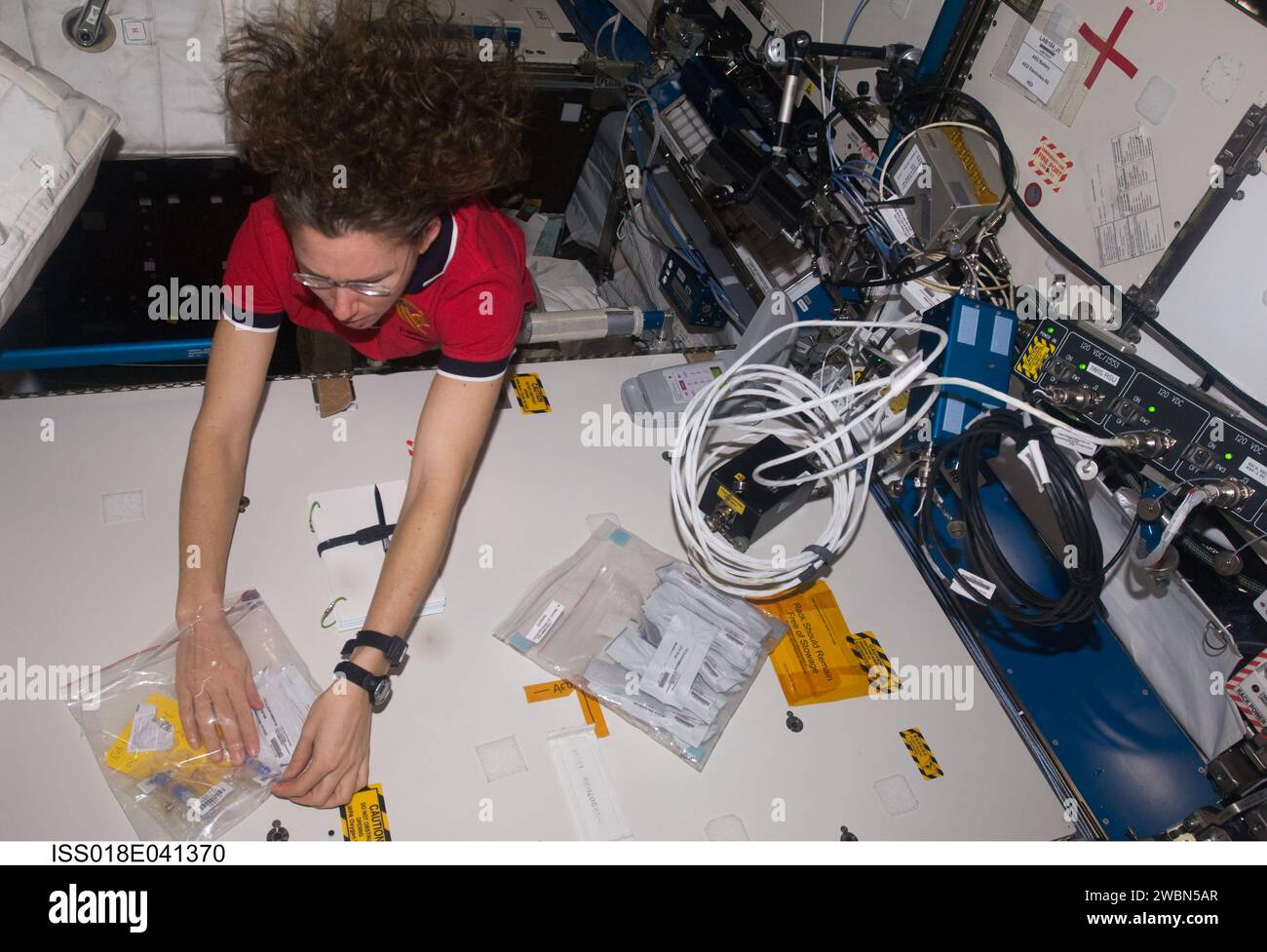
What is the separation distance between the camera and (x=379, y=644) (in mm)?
1245

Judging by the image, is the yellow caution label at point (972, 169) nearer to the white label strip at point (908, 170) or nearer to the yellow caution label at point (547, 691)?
the white label strip at point (908, 170)

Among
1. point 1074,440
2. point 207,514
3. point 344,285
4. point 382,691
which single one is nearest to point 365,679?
point 382,691

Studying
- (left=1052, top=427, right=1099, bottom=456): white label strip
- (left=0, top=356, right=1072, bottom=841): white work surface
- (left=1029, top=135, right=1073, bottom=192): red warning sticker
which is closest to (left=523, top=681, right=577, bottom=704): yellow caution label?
(left=0, top=356, right=1072, bottom=841): white work surface

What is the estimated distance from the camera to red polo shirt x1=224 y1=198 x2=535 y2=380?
4.38ft

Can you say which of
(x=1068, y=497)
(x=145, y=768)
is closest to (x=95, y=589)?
(x=145, y=768)

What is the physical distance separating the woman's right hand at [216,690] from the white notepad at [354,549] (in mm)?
161

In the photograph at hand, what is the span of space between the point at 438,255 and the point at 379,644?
1.98ft

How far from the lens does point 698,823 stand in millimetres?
1243

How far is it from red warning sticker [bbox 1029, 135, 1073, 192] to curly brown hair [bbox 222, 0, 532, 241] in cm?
93

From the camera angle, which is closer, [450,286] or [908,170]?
[450,286]

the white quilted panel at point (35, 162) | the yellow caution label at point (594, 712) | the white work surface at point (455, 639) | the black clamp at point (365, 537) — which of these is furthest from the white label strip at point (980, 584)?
the white quilted panel at point (35, 162)

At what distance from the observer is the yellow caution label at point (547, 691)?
1322mm

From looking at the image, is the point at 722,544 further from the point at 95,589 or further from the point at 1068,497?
the point at 95,589

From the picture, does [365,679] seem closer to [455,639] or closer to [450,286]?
[455,639]
